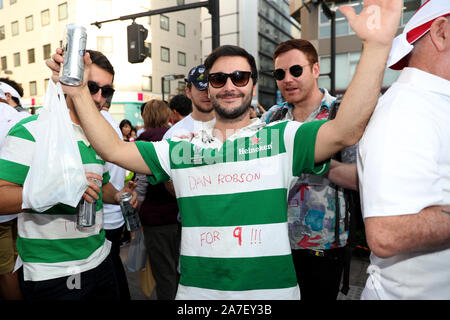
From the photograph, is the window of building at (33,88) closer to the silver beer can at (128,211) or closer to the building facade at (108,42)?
the building facade at (108,42)

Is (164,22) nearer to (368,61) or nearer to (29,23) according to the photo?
(29,23)

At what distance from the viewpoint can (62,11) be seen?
23562mm

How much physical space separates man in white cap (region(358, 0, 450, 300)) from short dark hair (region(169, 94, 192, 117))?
3.26 metres

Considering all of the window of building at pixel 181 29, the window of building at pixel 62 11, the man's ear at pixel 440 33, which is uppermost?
the window of building at pixel 181 29

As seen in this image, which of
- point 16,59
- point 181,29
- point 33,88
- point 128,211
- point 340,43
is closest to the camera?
point 128,211

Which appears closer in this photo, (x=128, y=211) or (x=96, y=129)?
(x=96, y=129)

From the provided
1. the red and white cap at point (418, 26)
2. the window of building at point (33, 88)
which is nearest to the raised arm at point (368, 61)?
the red and white cap at point (418, 26)

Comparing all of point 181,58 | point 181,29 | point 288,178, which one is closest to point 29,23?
point 181,29

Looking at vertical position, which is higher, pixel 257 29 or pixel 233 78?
pixel 257 29

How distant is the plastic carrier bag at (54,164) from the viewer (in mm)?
1665

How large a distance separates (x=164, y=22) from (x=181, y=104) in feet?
87.1

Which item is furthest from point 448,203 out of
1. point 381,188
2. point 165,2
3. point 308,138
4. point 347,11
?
point 165,2

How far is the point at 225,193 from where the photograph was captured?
1.65m

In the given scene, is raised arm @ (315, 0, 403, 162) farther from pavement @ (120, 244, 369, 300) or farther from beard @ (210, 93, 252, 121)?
pavement @ (120, 244, 369, 300)
